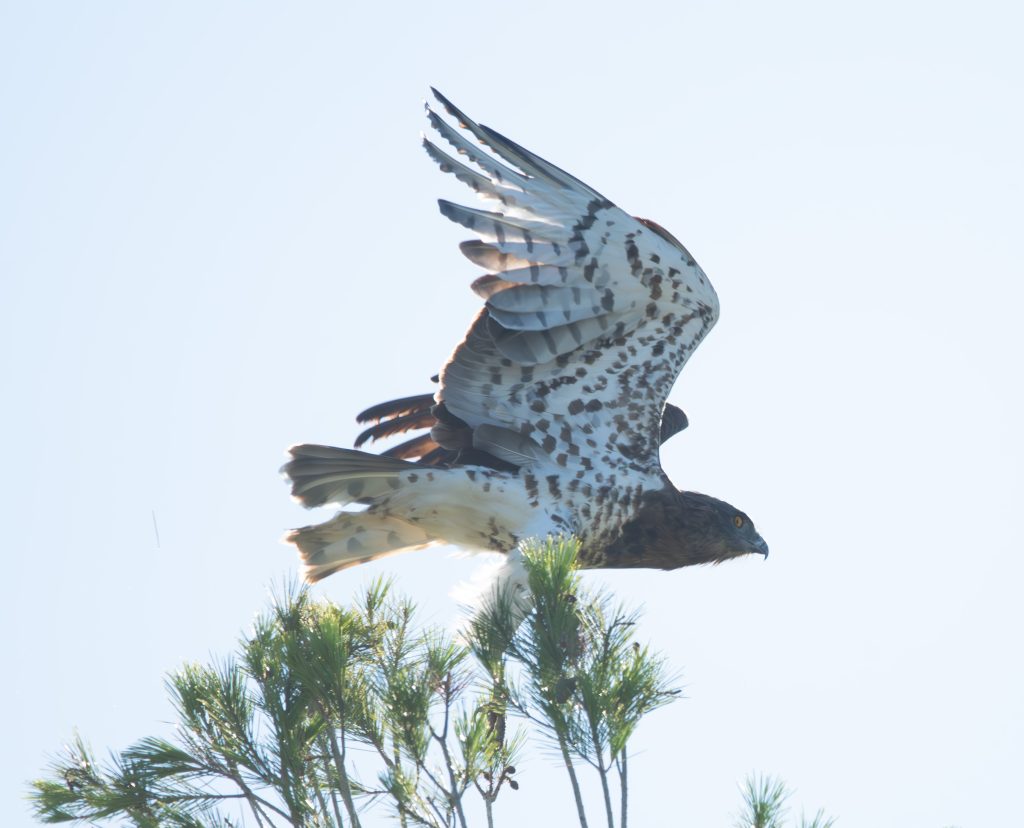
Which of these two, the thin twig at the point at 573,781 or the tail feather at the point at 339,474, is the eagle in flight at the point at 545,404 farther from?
the thin twig at the point at 573,781

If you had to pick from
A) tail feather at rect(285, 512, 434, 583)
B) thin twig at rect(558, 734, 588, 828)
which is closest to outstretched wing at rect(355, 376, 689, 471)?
tail feather at rect(285, 512, 434, 583)

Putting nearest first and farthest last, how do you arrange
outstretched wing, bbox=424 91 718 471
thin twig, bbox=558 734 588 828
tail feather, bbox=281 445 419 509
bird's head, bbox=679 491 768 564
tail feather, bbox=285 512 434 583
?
1. thin twig, bbox=558 734 588 828
2. outstretched wing, bbox=424 91 718 471
3. tail feather, bbox=281 445 419 509
4. tail feather, bbox=285 512 434 583
5. bird's head, bbox=679 491 768 564

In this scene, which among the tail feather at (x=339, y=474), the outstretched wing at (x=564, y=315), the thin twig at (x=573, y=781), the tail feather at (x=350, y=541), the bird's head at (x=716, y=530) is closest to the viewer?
the thin twig at (x=573, y=781)

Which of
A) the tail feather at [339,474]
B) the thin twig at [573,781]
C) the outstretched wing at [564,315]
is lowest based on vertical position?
the thin twig at [573,781]

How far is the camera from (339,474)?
24.3 feet

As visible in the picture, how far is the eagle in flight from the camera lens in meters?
7.23

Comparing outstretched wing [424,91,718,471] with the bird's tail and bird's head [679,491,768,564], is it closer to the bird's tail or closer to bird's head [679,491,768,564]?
bird's head [679,491,768,564]

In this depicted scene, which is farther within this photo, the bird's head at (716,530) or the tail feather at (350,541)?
the bird's head at (716,530)

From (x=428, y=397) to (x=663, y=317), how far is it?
1468mm

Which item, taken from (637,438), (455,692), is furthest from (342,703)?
(637,438)

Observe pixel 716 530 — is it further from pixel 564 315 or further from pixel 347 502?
pixel 347 502

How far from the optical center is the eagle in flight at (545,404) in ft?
23.7

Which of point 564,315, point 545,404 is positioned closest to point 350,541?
point 545,404

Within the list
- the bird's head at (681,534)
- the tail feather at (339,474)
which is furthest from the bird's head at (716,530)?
the tail feather at (339,474)
